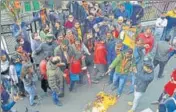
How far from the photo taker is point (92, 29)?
790cm

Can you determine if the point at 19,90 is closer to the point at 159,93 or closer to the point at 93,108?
the point at 93,108

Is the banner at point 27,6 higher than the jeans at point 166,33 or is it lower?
higher

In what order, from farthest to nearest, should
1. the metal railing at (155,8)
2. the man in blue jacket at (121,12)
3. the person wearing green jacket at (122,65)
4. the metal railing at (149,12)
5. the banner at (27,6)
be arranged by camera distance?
1. the banner at (27,6)
2. the metal railing at (155,8)
3. the metal railing at (149,12)
4. the man in blue jacket at (121,12)
5. the person wearing green jacket at (122,65)

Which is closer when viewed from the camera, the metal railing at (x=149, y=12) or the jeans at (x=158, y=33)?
the jeans at (x=158, y=33)

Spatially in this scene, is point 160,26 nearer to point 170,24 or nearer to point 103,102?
point 170,24

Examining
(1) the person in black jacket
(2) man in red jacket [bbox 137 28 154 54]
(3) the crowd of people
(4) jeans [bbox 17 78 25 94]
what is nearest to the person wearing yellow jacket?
(3) the crowd of people

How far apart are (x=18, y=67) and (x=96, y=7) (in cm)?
297

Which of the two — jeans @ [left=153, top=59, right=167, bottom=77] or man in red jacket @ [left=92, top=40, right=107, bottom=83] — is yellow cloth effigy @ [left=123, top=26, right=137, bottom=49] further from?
jeans @ [left=153, top=59, right=167, bottom=77]

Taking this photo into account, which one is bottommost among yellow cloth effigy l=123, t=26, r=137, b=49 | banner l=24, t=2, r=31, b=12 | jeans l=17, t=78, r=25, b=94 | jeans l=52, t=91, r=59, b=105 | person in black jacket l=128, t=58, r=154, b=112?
jeans l=52, t=91, r=59, b=105

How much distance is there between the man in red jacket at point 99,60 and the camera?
7180 millimetres

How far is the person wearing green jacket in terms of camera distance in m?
6.68

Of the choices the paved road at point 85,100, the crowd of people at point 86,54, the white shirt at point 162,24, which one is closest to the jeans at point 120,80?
the crowd of people at point 86,54

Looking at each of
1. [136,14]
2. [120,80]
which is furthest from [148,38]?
[136,14]

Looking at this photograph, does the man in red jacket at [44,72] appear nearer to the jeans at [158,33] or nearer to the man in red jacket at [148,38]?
the man in red jacket at [148,38]
